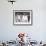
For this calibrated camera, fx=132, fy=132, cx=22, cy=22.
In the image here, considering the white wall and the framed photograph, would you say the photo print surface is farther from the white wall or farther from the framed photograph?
the white wall

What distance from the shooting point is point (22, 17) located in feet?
15.7

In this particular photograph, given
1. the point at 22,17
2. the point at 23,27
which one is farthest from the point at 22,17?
the point at 23,27

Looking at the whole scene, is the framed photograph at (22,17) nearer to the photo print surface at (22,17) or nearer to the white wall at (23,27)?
the photo print surface at (22,17)

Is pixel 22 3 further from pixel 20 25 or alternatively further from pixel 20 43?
pixel 20 43

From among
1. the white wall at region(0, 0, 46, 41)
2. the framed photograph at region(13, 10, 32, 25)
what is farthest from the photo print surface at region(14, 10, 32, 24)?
the white wall at region(0, 0, 46, 41)

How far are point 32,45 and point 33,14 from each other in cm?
148

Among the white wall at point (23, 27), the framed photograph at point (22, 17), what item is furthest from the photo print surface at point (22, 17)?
the white wall at point (23, 27)

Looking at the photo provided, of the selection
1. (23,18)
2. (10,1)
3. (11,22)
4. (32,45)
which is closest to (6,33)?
(11,22)

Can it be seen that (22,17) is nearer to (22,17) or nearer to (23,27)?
(22,17)

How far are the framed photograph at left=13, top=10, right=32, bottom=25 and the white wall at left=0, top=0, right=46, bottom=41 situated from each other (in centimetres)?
11

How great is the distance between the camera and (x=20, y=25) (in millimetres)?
4770

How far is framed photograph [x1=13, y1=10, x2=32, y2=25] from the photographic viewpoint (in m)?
4.75

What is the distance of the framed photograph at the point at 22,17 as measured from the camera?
475cm

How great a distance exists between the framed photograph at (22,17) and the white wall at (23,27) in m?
0.11
